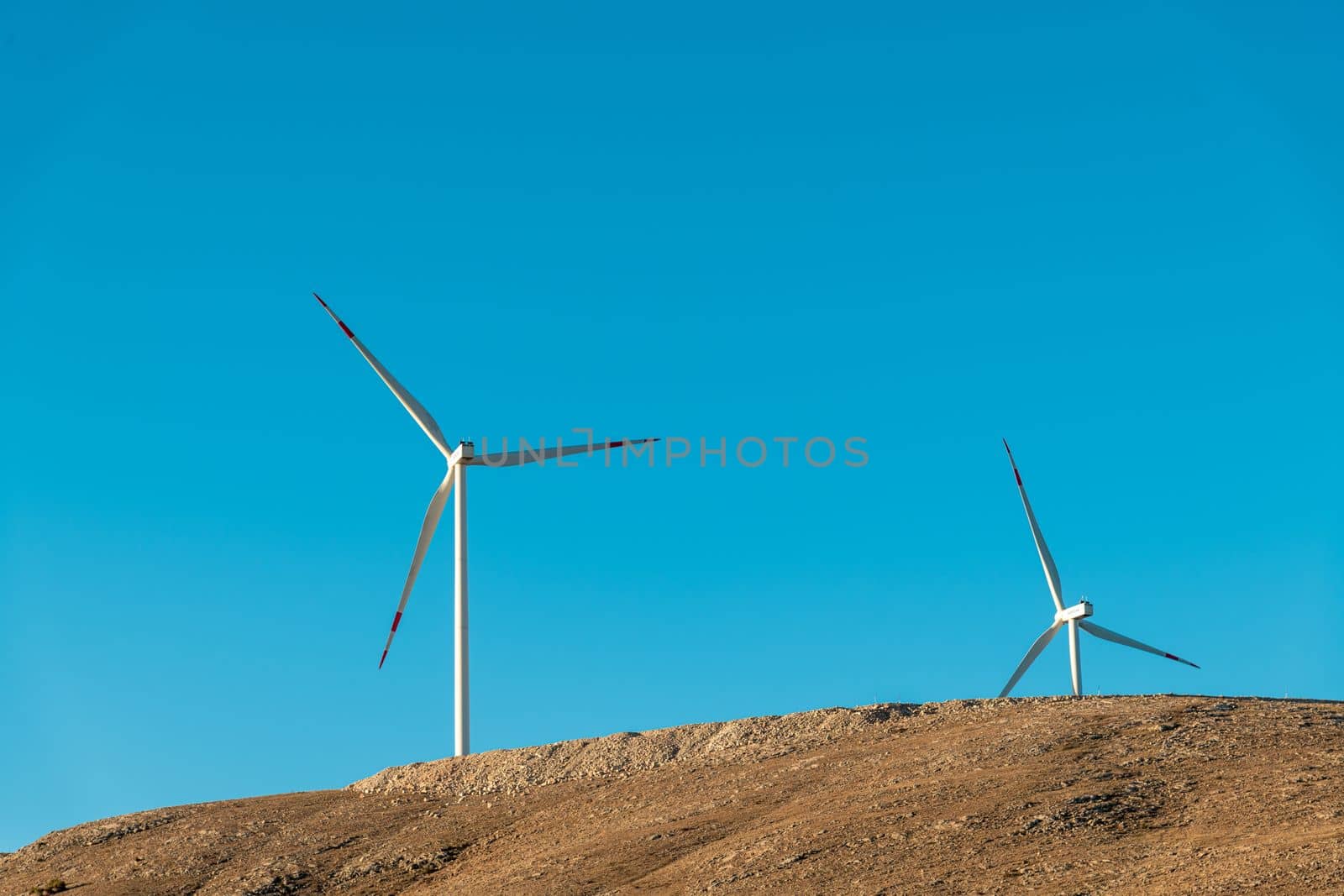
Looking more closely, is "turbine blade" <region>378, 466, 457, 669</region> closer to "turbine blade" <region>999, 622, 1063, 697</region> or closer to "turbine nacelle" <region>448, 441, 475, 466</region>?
"turbine nacelle" <region>448, 441, 475, 466</region>

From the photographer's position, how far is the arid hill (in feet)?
112

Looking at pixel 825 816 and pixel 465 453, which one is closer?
pixel 825 816

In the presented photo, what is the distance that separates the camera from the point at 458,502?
6103 centimetres

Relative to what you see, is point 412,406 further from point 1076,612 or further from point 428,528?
point 1076,612

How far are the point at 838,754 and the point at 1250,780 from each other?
39.7ft

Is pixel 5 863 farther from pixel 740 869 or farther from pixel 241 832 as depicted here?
pixel 740 869

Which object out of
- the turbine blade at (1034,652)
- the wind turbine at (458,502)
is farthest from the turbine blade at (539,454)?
the turbine blade at (1034,652)

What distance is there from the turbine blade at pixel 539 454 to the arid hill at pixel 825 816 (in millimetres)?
14568

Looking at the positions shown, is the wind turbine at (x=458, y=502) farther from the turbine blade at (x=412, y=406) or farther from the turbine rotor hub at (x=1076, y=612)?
the turbine rotor hub at (x=1076, y=612)

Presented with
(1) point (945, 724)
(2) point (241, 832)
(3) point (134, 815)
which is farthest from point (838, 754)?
(3) point (134, 815)

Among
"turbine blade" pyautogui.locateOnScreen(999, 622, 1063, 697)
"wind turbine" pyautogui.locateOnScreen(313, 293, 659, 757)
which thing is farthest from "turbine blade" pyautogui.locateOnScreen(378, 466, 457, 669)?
"turbine blade" pyautogui.locateOnScreen(999, 622, 1063, 697)

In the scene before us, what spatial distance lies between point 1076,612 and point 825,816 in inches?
1364

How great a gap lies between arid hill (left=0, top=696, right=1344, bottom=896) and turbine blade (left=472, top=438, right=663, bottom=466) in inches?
574

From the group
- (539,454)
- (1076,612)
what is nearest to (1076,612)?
(1076,612)
